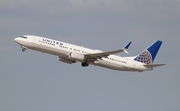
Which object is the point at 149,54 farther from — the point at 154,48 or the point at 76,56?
the point at 76,56

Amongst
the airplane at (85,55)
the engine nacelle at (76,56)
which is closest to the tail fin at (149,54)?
the airplane at (85,55)

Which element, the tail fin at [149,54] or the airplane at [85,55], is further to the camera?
the tail fin at [149,54]

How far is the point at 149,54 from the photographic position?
359 ft

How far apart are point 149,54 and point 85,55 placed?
18.2 m

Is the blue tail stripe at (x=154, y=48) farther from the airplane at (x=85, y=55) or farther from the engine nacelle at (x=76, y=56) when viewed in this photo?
the engine nacelle at (x=76, y=56)

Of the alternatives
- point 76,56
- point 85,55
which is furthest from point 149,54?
point 76,56

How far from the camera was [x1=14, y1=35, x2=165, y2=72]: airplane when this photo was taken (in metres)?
94.9

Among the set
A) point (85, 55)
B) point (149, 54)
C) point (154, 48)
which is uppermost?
point (154, 48)

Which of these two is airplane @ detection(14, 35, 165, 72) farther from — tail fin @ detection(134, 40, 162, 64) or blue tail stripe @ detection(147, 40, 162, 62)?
blue tail stripe @ detection(147, 40, 162, 62)

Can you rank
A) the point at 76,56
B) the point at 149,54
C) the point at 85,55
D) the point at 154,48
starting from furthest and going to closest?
the point at 154,48, the point at 149,54, the point at 85,55, the point at 76,56

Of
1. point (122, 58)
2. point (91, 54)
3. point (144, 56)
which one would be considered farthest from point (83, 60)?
point (144, 56)

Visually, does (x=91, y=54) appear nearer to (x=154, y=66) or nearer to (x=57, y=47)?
(x=57, y=47)

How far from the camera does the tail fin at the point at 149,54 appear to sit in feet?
351

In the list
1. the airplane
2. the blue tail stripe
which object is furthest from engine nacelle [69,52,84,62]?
the blue tail stripe
